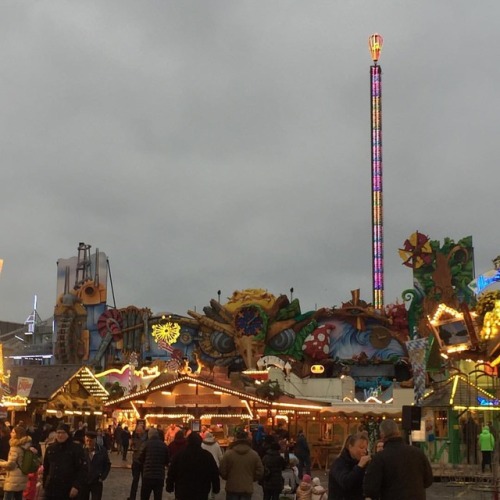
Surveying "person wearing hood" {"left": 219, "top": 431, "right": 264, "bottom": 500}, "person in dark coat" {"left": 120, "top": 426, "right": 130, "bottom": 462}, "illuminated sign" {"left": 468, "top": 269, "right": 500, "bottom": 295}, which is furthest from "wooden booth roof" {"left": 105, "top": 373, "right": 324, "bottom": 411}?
"person wearing hood" {"left": 219, "top": 431, "right": 264, "bottom": 500}

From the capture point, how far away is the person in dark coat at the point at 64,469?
9.36 metres

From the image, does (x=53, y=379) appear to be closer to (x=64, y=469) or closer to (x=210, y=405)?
(x=210, y=405)

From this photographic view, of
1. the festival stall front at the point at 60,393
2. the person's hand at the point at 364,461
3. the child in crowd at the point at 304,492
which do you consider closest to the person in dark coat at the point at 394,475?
the person's hand at the point at 364,461

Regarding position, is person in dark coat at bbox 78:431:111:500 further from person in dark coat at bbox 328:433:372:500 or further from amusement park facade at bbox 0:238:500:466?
amusement park facade at bbox 0:238:500:466

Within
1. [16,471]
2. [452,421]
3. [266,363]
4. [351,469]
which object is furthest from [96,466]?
[266,363]

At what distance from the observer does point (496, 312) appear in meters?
15.0

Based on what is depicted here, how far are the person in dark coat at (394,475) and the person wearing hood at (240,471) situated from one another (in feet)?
12.5

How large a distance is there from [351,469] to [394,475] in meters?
0.58

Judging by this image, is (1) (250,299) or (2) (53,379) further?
(1) (250,299)

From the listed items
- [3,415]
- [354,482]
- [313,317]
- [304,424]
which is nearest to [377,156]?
[313,317]

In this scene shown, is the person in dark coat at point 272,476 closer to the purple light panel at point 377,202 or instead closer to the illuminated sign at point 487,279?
the illuminated sign at point 487,279

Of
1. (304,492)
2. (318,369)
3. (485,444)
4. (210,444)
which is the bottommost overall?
(304,492)

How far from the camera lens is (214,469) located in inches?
392

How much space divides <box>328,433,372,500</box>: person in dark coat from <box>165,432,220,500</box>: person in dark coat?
2.56 m
